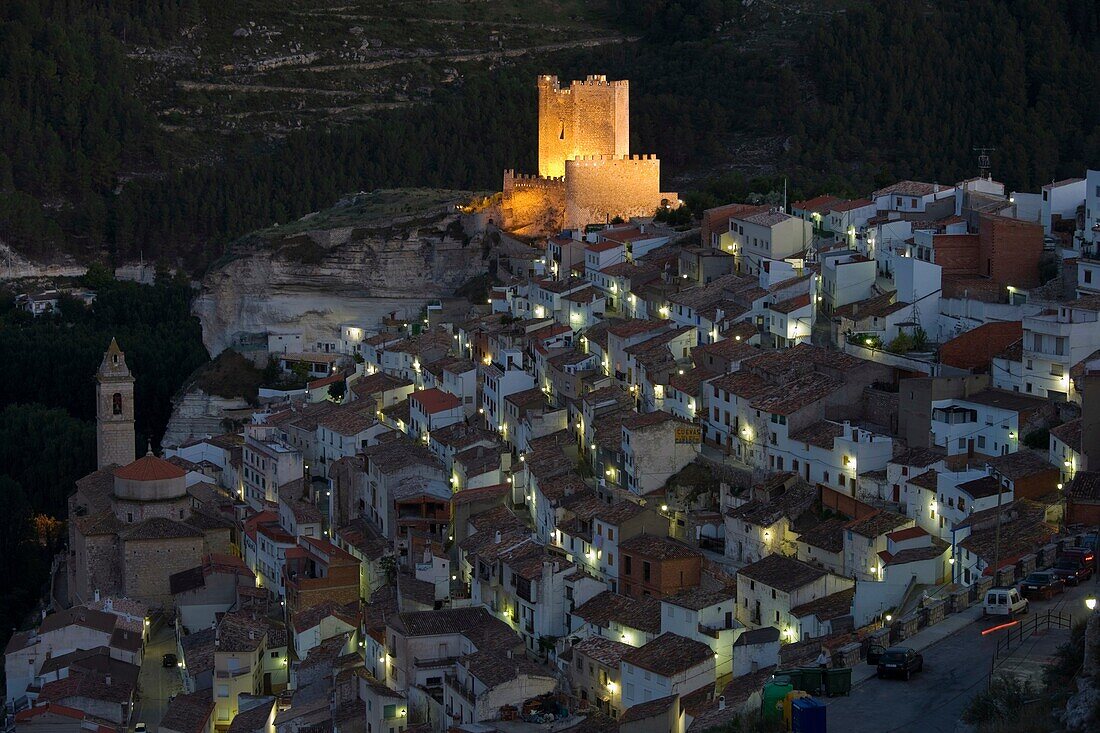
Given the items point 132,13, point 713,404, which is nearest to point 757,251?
point 713,404

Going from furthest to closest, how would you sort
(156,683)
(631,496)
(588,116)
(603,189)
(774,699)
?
(588,116) → (603,189) → (156,683) → (631,496) → (774,699)

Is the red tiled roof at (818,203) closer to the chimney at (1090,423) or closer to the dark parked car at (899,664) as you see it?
the chimney at (1090,423)

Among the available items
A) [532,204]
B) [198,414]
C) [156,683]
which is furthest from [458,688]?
[532,204]

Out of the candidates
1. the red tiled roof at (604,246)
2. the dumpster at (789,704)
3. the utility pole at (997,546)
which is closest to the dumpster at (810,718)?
the dumpster at (789,704)

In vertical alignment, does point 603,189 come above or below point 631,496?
above

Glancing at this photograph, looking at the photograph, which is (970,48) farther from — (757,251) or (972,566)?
(972,566)

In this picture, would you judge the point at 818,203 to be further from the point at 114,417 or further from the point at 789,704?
the point at 789,704

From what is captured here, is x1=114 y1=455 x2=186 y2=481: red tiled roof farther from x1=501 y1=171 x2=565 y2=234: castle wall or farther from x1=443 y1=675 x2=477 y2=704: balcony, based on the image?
x1=501 y1=171 x2=565 y2=234: castle wall
